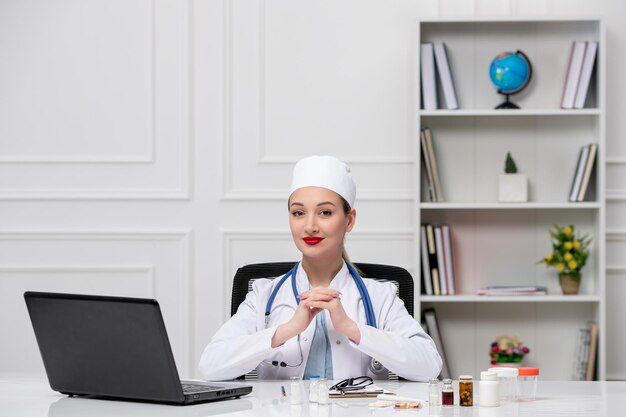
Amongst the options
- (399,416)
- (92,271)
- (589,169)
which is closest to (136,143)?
(92,271)

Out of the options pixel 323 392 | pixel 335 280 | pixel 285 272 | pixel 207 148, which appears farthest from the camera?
pixel 207 148

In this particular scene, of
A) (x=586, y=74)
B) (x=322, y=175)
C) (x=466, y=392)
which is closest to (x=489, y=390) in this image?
(x=466, y=392)

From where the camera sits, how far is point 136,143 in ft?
13.4

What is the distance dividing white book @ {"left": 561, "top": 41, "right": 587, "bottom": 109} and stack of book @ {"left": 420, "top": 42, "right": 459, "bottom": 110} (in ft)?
1.52

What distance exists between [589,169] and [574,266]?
16.3 inches

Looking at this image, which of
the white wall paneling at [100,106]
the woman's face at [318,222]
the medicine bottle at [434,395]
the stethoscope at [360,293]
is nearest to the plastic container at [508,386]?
the medicine bottle at [434,395]

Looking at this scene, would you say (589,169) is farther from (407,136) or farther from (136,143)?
(136,143)

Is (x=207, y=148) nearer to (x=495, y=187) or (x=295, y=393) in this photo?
(x=495, y=187)

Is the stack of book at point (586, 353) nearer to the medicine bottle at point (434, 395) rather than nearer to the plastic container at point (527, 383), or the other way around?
the plastic container at point (527, 383)

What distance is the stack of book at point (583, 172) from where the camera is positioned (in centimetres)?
385

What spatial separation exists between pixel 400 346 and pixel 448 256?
1.86 m

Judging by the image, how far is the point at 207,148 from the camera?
13.3ft

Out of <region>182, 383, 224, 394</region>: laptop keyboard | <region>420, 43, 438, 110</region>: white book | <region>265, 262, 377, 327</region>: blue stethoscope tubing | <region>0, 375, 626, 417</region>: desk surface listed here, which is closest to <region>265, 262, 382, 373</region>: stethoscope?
<region>265, 262, 377, 327</region>: blue stethoscope tubing

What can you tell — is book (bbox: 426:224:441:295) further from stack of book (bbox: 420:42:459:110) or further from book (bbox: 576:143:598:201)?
book (bbox: 576:143:598:201)
